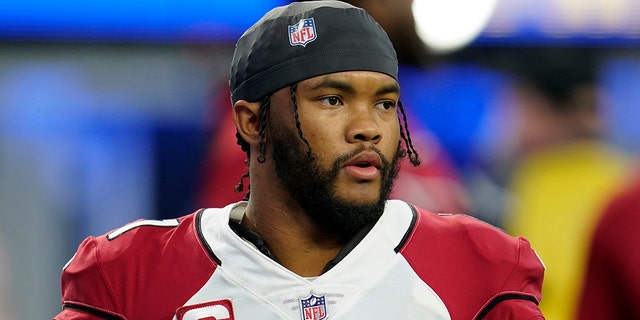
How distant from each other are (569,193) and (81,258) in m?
2.85

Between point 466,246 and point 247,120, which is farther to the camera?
point 247,120

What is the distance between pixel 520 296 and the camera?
3.29 m

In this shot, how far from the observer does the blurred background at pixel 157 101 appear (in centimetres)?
720

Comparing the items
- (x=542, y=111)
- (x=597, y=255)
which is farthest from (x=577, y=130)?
(x=597, y=255)

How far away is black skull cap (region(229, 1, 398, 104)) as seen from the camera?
3.37 m

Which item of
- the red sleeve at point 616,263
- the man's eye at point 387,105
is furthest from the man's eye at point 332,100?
the red sleeve at point 616,263

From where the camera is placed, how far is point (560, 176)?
19.2ft

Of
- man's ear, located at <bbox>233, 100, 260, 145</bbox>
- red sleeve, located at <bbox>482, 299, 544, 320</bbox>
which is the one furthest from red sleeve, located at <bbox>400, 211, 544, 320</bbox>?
man's ear, located at <bbox>233, 100, 260, 145</bbox>

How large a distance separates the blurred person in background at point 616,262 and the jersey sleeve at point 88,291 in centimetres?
122

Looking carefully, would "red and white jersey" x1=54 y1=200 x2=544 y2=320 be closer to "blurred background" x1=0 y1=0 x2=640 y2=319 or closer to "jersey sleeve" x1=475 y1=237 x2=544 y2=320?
"jersey sleeve" x1=475 y1=237 x2=544 y2=320

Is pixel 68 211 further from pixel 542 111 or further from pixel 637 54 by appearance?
pixel 637 54

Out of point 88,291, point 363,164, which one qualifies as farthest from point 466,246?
point 88,291

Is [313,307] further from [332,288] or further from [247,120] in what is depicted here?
[247,120]

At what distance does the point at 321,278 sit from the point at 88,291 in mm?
564
